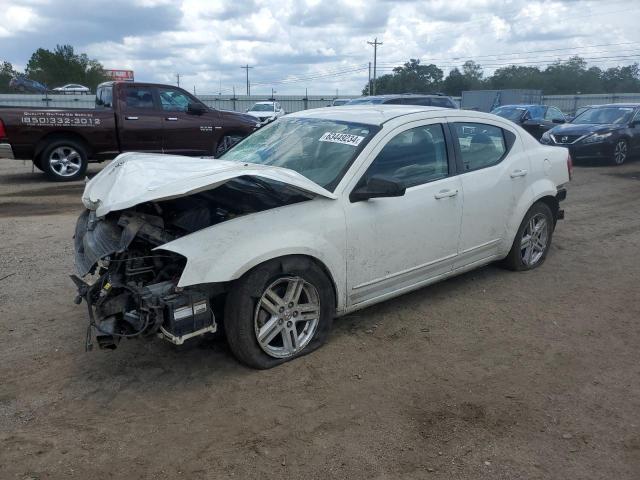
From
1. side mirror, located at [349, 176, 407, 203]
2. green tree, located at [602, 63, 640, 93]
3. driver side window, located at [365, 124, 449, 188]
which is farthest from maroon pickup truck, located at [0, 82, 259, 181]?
green tree, located at [602, 63, 640, 93]

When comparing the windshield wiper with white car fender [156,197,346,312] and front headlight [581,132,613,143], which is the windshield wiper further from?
front headlight [581,132,613,143]

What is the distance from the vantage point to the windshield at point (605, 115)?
14.4 meters

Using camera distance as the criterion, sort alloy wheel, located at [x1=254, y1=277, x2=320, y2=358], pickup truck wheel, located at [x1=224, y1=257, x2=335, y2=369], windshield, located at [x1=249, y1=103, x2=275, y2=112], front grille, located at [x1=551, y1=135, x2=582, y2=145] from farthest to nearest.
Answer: windshield, located at [x1=249, y1=103, x2=275, y2=112], front grille, located at [x1=551, y1=135, x2=582, y2=145], alloy wheel, located at [x1=254, y1=277, x2=320, y2=358], pickup truck wheel, located at [x1=224, y1=257, x2=335, y2=369]

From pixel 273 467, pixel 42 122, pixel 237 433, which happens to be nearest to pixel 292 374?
pixel 237 433

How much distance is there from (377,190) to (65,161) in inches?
362

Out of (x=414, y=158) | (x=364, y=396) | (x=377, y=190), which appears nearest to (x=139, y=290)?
(x=364, y=396)

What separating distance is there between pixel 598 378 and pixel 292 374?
2014 millimetres

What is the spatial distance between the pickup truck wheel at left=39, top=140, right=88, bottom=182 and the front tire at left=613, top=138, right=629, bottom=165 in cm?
1249

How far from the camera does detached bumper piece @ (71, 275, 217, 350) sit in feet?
10.7

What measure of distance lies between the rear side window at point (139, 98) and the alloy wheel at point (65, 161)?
149 cm

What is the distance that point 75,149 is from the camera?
439 inches

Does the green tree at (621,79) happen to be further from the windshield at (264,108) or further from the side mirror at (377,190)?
the side mirror at (377,190)

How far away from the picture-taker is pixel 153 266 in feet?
11.8

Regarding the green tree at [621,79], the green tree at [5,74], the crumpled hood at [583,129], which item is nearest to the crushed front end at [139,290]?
the crumpled hood at [583,129]
